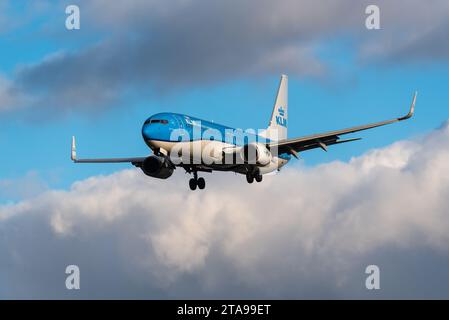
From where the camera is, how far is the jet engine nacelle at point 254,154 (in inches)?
2474

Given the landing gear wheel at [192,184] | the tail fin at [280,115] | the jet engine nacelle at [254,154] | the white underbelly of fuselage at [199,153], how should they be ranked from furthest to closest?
the tail fin at [280,115] → the landing gear wheel at [192,184] → the jet engine nacelle at [254,154] → the white underbelly of fuselage at [199,153]

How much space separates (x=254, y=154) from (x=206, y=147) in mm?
4206

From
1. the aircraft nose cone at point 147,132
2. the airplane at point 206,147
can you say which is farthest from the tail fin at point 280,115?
the aircraft nose cone at point 147,132

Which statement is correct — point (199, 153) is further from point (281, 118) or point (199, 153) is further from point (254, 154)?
point (281, 118)

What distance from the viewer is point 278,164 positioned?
71.3m

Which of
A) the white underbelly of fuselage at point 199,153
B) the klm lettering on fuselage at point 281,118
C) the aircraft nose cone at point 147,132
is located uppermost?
the klm lettering on fuselage at point 281,118

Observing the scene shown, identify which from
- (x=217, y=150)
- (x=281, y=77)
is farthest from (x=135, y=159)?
(x=281, y=77)

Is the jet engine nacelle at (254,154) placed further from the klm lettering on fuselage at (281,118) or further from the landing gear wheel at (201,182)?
the klm lettering on fuselage at (281,118)

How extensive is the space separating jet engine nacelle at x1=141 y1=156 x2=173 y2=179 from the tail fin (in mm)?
21661

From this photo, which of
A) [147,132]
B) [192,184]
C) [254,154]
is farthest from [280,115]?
[147,132]

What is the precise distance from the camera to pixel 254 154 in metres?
62.8

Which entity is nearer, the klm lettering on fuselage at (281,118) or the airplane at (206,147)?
the airplane at (206,147)

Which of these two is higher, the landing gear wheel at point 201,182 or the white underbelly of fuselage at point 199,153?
the white underbelly of fuselage at point 199,153
